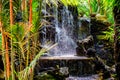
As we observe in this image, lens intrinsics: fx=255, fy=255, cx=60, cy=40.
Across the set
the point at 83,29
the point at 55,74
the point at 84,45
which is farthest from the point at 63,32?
the point at 55,74

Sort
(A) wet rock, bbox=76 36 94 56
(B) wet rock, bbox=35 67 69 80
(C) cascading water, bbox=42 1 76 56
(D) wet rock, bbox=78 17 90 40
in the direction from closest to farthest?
(B) wet rock, bbox=35 67 69 80, (A) wet rock, bbox=76 36 94 56, (C) cascading water, bbox=42 1 76 56, (D) wet rock, bbox=78 17 90 40

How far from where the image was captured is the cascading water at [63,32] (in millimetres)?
12689

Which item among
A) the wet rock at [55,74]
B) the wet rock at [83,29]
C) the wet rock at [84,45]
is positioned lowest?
the wet rock at [55,74]

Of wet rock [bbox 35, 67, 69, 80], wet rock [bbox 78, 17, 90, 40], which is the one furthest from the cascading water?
wet rock [bbox 35, 67, 69, 80]

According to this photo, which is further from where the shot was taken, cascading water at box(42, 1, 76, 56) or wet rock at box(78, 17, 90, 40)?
wet rock at box(78, 17, 90, 40)

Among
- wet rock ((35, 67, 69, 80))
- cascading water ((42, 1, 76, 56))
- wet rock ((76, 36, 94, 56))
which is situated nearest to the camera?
wet rock ((35, 67, 69, 80))

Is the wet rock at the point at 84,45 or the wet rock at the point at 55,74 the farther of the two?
the wet rock at the point at 84,45

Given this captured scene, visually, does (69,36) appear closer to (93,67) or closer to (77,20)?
(77,20)

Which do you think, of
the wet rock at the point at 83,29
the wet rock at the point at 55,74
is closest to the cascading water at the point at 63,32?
the wet rock at the point at 83,29

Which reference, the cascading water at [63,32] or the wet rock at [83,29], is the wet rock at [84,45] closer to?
the cascading water at [63,32]

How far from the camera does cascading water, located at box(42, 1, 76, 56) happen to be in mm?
12689

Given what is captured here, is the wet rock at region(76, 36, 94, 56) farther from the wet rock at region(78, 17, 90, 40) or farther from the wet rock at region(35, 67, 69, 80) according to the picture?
the wet rock at region(35, 67, 69, 80)

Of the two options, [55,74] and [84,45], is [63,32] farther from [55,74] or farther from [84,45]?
[55,74]

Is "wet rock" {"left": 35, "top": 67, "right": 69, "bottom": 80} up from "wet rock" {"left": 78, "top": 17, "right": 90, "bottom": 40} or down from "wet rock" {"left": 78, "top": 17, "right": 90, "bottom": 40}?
down
